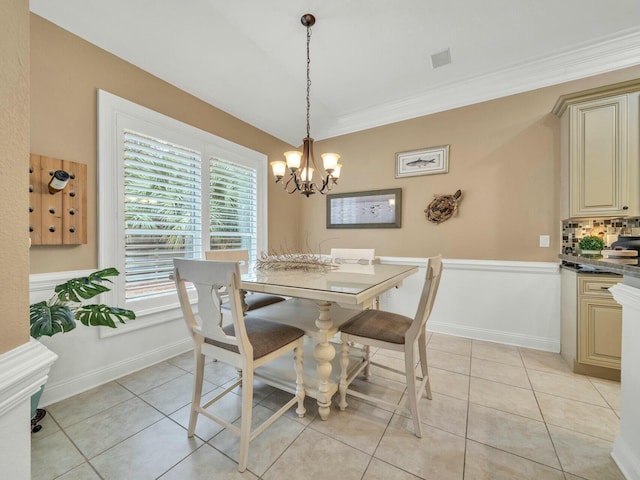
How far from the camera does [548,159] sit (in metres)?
2.67

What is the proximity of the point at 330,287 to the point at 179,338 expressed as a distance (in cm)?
201

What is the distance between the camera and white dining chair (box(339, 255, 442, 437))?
4.92ft

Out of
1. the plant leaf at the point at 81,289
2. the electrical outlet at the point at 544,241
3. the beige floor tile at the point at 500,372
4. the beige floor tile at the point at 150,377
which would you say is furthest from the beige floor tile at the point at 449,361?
the plant leaf at the point at 81,289

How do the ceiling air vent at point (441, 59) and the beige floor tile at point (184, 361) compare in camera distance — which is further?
the ceiling air vent at point (441, 59)

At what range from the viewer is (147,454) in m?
1.40

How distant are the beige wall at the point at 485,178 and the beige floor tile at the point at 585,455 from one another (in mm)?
1700

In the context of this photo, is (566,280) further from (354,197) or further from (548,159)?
(354,197)

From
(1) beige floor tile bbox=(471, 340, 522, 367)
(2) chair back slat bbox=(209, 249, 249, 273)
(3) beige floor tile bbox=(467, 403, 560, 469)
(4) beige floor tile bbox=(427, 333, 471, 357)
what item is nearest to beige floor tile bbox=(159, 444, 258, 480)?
(2) chair back slat bbox=(209, 249, 249, 273)

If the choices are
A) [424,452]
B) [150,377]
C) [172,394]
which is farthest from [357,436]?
[150,377]

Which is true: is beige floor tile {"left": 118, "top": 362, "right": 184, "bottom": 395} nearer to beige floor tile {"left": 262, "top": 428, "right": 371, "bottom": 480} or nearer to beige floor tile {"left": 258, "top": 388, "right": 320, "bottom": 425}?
beige floor tile {"left": 258, "top": 388, "right": 320, "bottom": 425}

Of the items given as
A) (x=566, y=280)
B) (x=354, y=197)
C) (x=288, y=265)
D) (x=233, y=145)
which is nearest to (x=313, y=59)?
(x=233, y=145)

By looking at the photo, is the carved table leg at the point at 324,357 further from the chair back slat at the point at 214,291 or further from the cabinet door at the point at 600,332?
the cabinet door at the point at 600,332

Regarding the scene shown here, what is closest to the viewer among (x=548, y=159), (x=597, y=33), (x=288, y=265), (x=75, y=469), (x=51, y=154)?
(x=75, y=469)

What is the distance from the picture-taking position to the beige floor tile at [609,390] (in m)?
1.82
